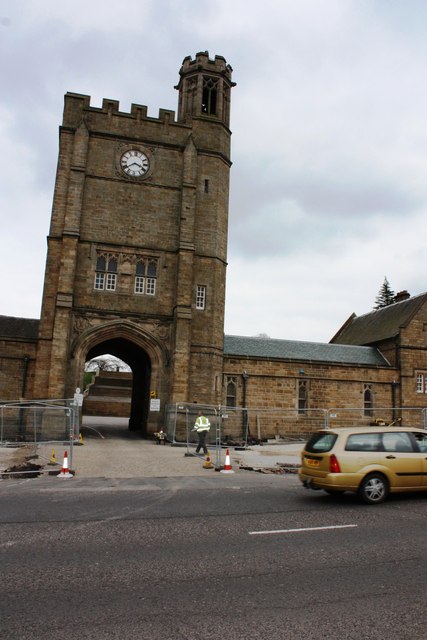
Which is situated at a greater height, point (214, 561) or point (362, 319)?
point (362, 319)

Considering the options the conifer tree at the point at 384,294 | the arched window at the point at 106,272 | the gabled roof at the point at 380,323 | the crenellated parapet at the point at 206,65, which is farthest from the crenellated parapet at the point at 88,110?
the conifer tree at the point at 384,294

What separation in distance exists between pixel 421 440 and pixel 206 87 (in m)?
28.0

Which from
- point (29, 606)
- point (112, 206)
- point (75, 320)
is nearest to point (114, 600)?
point (29, 606)

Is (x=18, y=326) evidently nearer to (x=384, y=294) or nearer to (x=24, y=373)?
(x=24, y=373)

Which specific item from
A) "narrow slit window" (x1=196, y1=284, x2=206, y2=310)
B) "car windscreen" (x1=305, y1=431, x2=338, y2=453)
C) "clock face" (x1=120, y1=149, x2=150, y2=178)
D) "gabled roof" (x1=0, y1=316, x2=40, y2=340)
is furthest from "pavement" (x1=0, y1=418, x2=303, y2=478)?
"clock face" (x1=120, y1=149, x2=150, y2=178)

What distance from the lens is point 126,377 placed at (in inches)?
2324

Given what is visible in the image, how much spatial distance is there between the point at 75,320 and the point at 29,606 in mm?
22803

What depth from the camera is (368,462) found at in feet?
32.4

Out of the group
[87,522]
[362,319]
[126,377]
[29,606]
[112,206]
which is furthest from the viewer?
[126,377]

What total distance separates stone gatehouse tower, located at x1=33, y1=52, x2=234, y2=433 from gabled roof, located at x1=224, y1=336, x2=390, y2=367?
2651 millimetres

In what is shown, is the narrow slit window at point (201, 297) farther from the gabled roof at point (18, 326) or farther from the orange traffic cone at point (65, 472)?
the orange traffic cone at point (65, 472)

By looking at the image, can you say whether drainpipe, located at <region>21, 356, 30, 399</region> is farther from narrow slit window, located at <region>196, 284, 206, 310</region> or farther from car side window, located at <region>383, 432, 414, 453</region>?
car side window, located at <region>383, 432, 414, 453</region>

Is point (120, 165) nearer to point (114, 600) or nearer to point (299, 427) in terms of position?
point (299, 427)

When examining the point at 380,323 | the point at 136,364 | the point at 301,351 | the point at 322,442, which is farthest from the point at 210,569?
the point at 380,323
